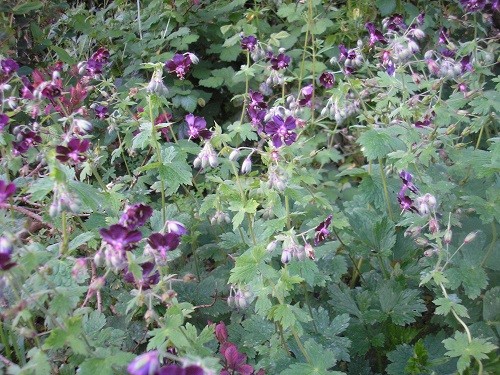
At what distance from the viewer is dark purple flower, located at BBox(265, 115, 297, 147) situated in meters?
2.07

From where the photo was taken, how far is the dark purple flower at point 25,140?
7.15 ft

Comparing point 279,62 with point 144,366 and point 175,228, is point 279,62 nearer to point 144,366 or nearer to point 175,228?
point 175,228

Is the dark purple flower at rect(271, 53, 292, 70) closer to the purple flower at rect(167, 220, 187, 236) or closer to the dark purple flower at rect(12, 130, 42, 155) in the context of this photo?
the dark purple flower at rect(12, 130, 42, 155)

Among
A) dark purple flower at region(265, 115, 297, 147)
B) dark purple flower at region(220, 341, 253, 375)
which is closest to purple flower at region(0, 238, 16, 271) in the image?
dark purple flower at region(220, 341, 253, 375)

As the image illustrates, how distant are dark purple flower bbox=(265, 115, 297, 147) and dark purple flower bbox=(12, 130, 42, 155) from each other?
0.86 metres

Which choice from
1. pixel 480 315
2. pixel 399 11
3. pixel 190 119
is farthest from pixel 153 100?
pixel 399 11

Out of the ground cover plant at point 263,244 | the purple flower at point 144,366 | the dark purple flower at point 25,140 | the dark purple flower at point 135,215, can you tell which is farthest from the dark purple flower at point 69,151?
the purple flower at point 144,366

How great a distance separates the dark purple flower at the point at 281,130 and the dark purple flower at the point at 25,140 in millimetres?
857

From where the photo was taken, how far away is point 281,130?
6.86 feet

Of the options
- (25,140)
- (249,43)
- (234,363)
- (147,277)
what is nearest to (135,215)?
(147,277)

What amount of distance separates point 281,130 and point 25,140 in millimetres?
970

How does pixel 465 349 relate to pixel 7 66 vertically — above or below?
below

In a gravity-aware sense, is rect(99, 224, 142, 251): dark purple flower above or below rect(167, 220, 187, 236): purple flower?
above

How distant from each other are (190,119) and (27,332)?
3.58 feet
